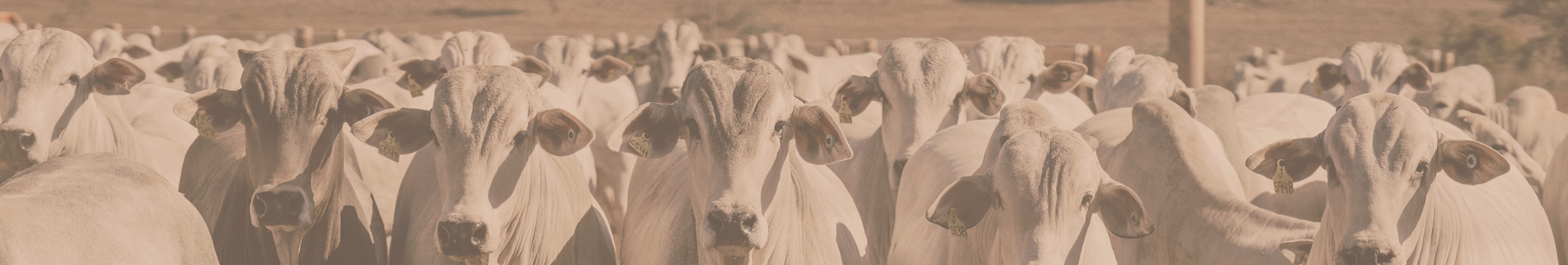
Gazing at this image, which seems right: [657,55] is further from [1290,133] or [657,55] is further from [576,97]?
[1290,133]

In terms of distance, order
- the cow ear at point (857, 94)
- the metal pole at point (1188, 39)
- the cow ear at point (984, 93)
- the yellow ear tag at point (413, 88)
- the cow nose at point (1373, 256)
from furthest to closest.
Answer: the metal pole at point (1188, 39) < the yellow ear tag at point (413, 88) < the cow ear at point (984, 93) < the cow ear at point (857, 94) < the cow nose at point (1373, 256)

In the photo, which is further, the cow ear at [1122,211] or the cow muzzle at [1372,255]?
the cow muzzle at [1372,255]

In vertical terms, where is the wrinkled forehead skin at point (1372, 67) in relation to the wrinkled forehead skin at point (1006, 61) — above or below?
below

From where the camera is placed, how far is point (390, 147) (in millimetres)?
5250

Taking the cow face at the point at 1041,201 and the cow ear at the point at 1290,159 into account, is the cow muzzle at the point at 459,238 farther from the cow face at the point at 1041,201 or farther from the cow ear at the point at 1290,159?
the cow ear at the point at 1290,159

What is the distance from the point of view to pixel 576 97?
11.2 m

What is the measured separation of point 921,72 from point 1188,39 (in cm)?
520

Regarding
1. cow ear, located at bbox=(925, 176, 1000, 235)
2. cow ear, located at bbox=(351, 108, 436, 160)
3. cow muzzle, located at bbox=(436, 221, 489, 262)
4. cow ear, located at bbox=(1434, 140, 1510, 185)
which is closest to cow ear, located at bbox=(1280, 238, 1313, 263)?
cow ear, located at bbox=(1434, 140, 1510, 185)

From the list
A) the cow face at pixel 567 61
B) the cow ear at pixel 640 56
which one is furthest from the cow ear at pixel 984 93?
the cow ear at pixel 640 56

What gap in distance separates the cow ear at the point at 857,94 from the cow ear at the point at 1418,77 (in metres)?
5.42

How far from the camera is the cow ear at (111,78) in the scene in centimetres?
Answer: 639

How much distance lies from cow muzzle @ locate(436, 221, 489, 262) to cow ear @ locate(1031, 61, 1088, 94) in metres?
4.89

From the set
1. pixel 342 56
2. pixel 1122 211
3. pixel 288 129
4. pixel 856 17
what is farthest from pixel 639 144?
pixel 856 17

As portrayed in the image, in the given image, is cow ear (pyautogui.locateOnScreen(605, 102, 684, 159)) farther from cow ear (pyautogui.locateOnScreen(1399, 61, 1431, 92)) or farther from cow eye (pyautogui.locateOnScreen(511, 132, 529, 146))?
cow ear (pyautogui.locateOnScreen(1399, 61, 1431, 92))
